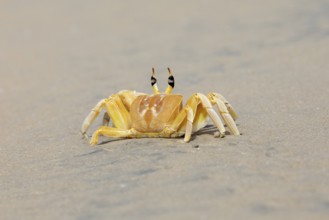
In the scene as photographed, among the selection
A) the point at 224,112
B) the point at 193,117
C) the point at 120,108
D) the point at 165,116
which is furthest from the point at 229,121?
the point at 120,108

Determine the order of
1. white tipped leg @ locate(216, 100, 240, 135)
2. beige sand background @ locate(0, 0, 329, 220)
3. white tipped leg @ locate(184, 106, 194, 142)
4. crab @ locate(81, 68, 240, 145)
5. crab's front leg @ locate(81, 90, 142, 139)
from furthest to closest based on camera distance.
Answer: crab's front leg @ locate(81, 90, 142, 139), white tipped leg @ locate(216, 100, 240, 135), crab @ locate(81, 68, 240, 145), white tipped leg @ locate(184, 106, 194, 142), beige sand background @ locate(0, 0, 329, 220)

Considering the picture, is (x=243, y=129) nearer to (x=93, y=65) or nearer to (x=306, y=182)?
(x=306, y=182)

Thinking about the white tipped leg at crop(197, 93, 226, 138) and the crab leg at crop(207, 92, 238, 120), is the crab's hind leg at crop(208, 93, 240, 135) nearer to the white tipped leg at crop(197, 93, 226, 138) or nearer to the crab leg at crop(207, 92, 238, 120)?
the crab leg at crop(207, 92, 238, 120)

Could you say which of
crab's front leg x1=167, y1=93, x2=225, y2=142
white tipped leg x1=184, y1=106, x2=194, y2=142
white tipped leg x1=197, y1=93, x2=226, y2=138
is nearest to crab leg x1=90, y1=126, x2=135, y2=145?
crab's front leg x1=167, y1=93, x2=225, y2=142

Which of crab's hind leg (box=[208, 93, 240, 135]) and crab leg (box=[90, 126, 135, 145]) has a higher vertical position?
crab's hind leg (box=[208, 93, 240, 135])

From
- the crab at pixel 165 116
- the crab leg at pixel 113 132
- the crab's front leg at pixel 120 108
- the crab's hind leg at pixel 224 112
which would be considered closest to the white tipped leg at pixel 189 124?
the crab at pixel 165 116

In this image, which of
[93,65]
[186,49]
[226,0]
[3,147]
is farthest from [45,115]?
[226,0]
